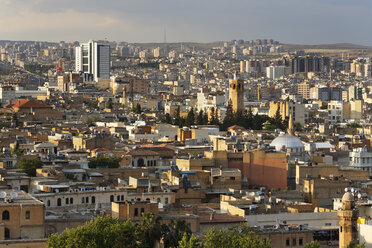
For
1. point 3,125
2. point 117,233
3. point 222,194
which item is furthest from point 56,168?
point 3,125

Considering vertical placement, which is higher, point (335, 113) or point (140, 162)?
point (335, 113)

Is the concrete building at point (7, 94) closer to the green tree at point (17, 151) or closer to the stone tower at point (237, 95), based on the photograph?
the stone tower at point (237, 95)

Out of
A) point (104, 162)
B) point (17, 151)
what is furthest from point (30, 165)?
point (17, 151)

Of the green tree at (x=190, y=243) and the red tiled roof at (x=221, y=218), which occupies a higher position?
the green tree at (x=190, y=243)

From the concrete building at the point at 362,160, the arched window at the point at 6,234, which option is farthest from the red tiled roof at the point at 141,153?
the arched window at the point at 6,234

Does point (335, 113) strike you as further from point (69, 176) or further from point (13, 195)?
point (13, 195)

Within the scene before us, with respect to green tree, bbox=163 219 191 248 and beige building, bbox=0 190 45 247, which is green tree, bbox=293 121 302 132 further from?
green tree, bbox=163 219 191 248
